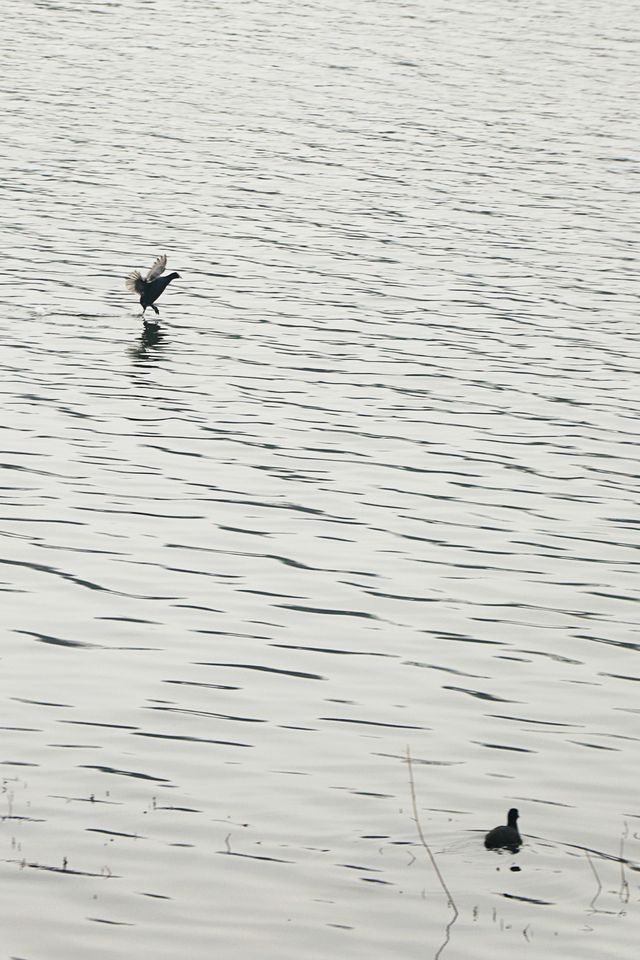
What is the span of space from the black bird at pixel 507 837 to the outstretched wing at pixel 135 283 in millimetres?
19665

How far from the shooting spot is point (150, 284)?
94.5 ft

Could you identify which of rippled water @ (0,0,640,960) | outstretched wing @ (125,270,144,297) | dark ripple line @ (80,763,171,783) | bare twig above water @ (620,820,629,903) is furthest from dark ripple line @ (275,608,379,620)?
outstretched wing @ (125,270,144,297)

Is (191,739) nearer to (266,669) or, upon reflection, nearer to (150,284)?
(266,669)

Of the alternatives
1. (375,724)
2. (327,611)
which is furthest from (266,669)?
(327,611)

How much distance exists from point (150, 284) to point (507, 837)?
19.7 metres

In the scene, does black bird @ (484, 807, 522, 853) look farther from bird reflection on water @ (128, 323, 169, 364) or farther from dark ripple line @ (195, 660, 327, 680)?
bird reflection on water @ (128, 323, 169, 364)

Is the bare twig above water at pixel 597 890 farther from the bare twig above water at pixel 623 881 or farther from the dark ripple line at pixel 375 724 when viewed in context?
the dark ripple line at pixel 375 724

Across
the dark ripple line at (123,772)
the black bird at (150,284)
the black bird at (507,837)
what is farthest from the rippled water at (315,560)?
the black bird at (150,284)

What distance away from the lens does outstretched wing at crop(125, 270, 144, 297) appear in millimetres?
28828

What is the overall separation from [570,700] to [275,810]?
3.38 m

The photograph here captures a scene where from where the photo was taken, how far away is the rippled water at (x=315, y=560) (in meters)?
10.3

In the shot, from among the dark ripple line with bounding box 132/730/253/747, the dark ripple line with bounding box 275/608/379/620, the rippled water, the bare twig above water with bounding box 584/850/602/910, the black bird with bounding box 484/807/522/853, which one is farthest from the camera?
the dark ripple line with bounding box 275/608/379/620

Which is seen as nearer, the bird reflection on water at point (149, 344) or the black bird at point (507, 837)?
the black bird at point (507, 837)

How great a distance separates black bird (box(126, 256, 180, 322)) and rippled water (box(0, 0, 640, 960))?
2.00ft
